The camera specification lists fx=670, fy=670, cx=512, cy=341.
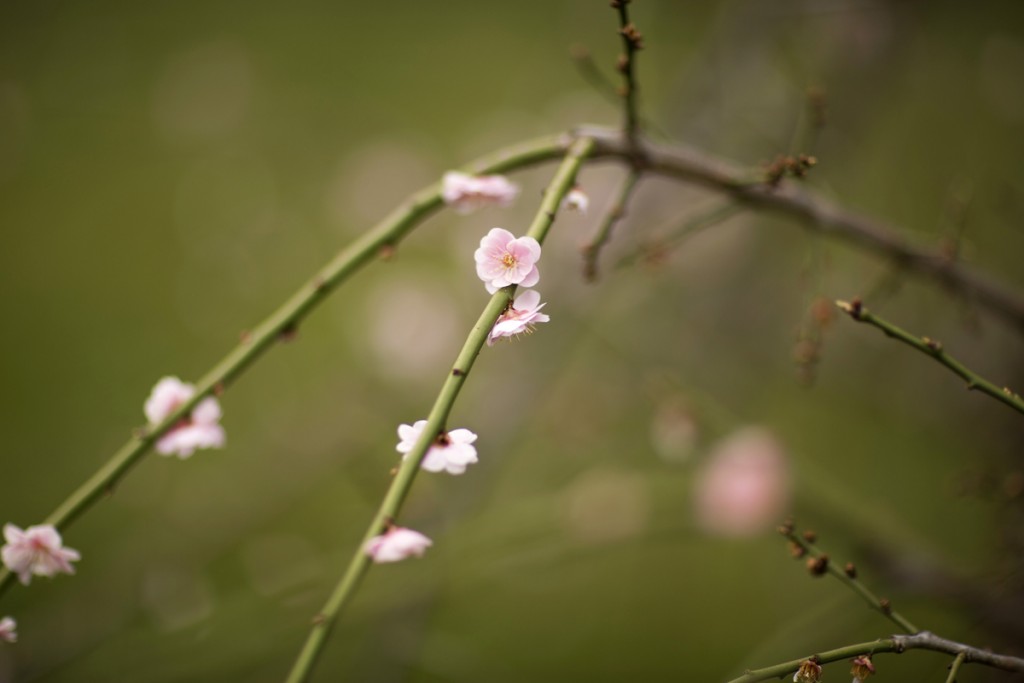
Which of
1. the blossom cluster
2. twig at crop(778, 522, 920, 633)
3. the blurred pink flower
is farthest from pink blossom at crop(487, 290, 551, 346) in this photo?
the blurred pink flower

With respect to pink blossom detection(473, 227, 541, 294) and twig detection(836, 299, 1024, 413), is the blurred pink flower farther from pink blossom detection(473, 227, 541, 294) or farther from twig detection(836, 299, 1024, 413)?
pink blossom detection(473, 227, 541, 294)

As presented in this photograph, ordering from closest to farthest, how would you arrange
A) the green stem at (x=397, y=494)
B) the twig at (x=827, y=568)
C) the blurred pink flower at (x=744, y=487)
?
the green stem at (x=397, y=494), the twig at (x=827, y=568), the blurred pink flower at (x=744, y=487)

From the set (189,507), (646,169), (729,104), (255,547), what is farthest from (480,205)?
(255,547)

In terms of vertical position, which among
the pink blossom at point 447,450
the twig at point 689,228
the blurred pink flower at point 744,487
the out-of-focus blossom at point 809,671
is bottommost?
the out-of-focus blossom at point 809,671

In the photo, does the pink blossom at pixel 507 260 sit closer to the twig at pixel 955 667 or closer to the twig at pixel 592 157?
the twig at pixel 592 157

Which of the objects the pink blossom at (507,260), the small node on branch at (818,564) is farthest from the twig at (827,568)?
the pink blossom at (507,260)

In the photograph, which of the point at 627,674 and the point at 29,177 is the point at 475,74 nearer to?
the point at 29,177
